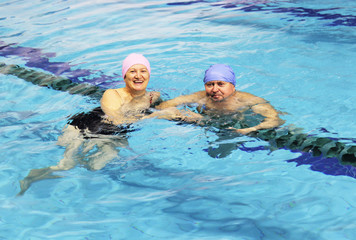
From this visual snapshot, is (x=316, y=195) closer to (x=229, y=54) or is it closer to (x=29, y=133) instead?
(x=29, y=133)

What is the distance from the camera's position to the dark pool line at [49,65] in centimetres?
698

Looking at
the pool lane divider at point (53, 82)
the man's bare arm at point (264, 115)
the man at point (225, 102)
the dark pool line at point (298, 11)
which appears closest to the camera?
the man's bare arm at point (264, 115)

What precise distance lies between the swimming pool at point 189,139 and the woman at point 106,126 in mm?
113

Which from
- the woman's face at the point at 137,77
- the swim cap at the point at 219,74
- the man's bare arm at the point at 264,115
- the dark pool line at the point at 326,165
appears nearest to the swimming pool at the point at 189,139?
the dark pool line at the point at 326,165

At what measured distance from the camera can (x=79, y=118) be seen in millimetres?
4734

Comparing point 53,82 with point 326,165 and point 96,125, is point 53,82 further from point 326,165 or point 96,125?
point 326,165

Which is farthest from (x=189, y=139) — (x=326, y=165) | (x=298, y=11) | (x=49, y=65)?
(x=298, y=11)

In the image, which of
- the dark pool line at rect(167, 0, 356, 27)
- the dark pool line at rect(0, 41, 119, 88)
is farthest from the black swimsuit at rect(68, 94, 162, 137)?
the dark pool line at rect(167, 0, 356, 27)

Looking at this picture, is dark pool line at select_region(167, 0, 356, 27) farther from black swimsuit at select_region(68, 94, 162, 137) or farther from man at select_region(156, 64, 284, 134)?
black swimsuit at select_region(68, 94, 162, 137)

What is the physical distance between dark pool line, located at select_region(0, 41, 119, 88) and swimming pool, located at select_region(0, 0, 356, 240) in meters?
0.02

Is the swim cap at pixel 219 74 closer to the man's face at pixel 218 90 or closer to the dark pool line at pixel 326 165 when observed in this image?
the man's face at pixel 218 90

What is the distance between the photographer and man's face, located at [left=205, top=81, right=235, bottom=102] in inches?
193

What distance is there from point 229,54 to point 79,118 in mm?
3470

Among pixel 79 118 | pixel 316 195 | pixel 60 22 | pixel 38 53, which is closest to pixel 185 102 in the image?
pixel 79 118
